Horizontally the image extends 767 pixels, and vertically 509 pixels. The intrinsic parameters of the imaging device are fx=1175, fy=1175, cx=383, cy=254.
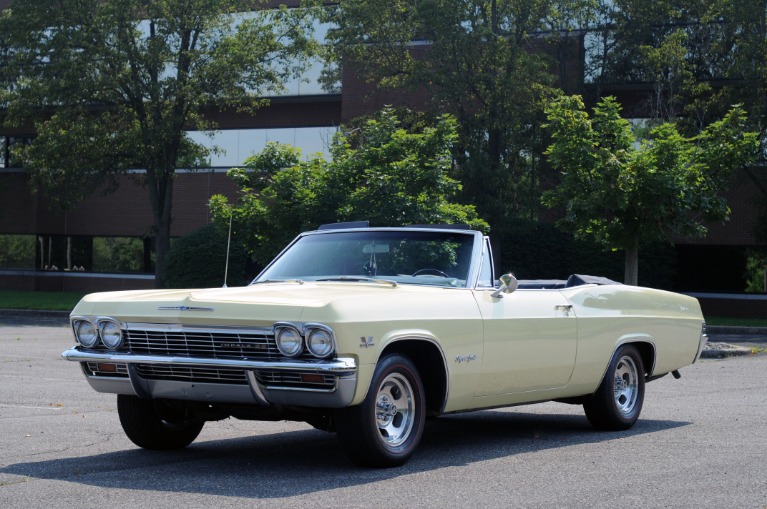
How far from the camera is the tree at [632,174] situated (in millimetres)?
24484

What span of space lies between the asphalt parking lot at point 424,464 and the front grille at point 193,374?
60 cm

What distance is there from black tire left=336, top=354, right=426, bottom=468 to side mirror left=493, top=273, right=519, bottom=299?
121 cm

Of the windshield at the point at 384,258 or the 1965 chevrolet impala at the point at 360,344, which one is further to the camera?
the windshield at the point at 384,258

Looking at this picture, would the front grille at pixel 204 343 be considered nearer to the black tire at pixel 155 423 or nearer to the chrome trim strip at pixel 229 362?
the chrome trim strip at pixel 229 362

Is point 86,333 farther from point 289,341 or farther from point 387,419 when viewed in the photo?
point 387,419

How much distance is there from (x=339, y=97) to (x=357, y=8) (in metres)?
8.69

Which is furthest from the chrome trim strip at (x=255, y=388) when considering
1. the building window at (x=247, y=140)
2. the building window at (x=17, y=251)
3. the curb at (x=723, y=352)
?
the building window at (x=17, y=251)

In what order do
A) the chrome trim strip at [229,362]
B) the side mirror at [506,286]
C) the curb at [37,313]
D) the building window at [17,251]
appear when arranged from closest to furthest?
the chrome trim strip at [229,362]
the side mirror at [506,286]
the curb at [37,313]
the building window at [17,251]

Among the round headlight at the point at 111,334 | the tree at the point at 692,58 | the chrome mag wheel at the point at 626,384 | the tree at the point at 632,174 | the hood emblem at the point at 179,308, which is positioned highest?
the tree at the point at 692,58

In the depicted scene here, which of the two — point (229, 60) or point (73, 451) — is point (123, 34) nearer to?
point (229, 60)

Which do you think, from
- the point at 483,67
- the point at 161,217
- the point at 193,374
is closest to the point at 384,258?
the point at 193,374

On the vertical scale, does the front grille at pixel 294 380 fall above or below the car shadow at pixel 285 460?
above

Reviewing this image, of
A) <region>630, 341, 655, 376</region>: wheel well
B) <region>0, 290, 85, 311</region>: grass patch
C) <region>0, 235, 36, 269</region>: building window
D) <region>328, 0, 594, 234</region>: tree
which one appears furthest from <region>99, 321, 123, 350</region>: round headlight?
<region>0, 235, 36, 269</region>: building window

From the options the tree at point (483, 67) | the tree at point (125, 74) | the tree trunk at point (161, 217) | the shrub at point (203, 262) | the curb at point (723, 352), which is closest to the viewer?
the curb at point (723, 352)
